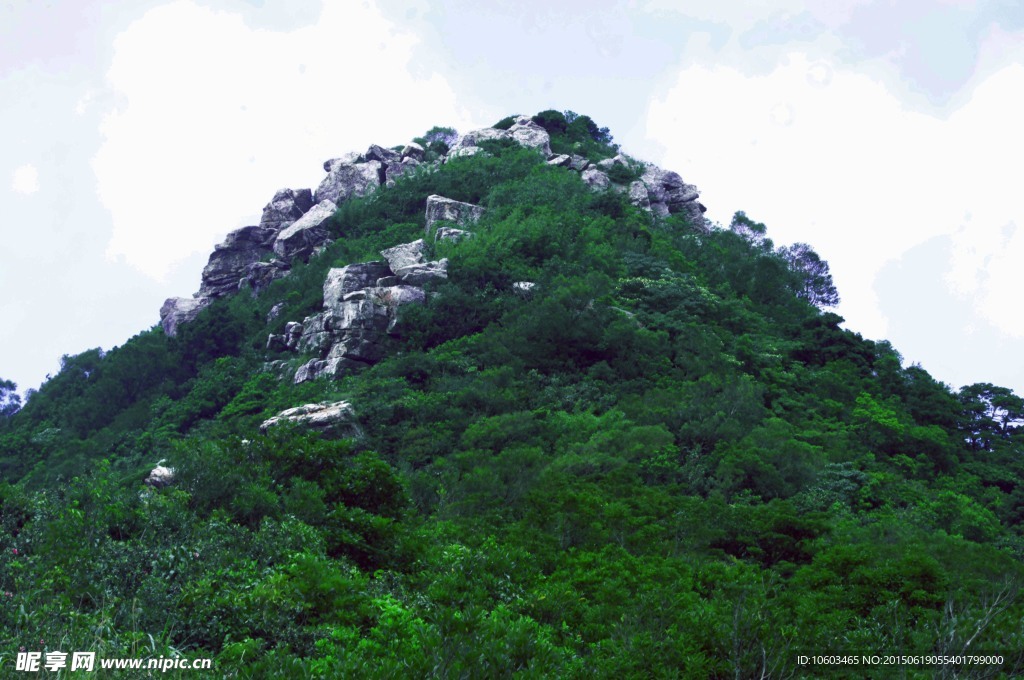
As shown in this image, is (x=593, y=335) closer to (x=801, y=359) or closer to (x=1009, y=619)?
(x=801, y=359)

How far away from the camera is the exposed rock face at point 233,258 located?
196 feet

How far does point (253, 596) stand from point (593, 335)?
1128 inches

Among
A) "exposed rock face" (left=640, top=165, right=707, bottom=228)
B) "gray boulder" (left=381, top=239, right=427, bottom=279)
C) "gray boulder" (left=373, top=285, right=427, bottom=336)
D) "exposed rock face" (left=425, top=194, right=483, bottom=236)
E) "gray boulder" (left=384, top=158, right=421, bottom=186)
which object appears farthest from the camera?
"gray boulder" (left=384, top=158, right=421, bottom=186)

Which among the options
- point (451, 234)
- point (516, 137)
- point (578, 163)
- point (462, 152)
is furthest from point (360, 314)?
point (516, 137)

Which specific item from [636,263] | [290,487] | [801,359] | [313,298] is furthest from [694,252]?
[290,487]

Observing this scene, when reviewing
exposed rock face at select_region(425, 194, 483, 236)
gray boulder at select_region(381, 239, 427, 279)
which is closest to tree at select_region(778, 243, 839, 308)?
exposed rock face at select_region(425, 194, 483, 236)

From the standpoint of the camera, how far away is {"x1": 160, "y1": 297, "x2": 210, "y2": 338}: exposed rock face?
2165 inches

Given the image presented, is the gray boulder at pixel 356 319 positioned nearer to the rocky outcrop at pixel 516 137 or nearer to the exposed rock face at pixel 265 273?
the exposed rock face at pixel 265 273

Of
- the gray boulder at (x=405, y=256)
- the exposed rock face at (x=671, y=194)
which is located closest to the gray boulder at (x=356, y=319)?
the gray boulder at (x=405, y=256)

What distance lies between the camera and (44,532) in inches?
512

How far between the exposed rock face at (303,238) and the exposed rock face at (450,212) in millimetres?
7581

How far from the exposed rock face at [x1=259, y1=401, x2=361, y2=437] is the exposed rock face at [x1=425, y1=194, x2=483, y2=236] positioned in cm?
2067

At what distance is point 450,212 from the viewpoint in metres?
52.9

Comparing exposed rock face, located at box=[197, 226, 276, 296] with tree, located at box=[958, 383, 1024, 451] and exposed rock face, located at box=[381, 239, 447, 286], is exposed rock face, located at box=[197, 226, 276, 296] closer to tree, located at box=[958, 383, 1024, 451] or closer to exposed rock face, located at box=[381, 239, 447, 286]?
exposed rock face, located at box=[381, 239, 447, 286]
